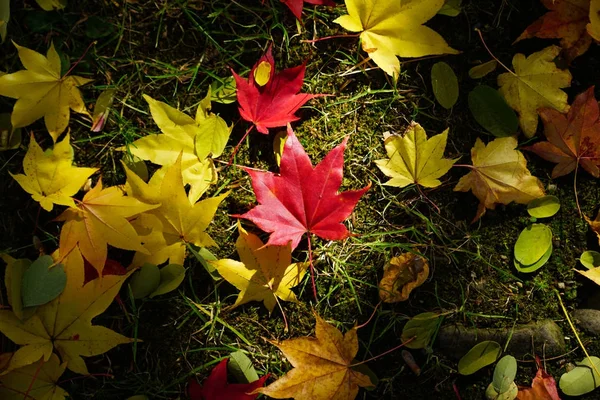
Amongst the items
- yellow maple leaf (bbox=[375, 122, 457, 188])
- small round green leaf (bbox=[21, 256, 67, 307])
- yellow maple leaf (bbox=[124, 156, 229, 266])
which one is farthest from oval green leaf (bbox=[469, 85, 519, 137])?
small round green leaf (bbox=[21, 256, 67, 307])

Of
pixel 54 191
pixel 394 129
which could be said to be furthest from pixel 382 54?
pixel 54 191

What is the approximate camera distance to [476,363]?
1.56m

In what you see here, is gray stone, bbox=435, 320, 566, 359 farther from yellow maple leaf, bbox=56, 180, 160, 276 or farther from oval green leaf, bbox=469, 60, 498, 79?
yellow maple leaf, bbox=56, 180, 160, 276

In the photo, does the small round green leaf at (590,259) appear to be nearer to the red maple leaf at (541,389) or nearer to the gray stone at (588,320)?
the gray stone at (588,320)

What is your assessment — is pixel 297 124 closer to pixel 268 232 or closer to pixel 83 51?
pixel 268 232

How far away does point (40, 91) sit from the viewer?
1515 millimetres

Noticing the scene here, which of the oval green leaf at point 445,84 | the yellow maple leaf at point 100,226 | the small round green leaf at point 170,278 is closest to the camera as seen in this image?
the yellow maple leaf at point 100,226

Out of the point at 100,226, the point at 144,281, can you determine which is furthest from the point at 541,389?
the point at 100,226

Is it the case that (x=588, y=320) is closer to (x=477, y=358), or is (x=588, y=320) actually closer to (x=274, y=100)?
(x=477, y=358)

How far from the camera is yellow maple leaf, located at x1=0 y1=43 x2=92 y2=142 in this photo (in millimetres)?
1489

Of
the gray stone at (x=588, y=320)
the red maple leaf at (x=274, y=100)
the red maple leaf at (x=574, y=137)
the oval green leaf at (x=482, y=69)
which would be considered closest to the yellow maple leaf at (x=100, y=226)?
the red maple leaf at (x=274, y=100)

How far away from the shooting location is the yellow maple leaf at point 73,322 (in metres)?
1.45

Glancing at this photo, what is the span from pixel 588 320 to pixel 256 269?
0.89 meters

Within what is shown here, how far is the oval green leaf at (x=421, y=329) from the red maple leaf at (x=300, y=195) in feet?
1.06
